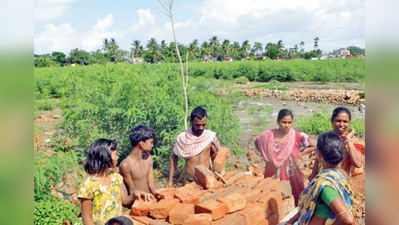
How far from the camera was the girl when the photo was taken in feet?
8.52

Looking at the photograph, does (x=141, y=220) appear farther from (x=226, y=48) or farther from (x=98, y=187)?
(x=226, y=48)

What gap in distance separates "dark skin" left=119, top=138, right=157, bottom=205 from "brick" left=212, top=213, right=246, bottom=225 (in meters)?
0.84

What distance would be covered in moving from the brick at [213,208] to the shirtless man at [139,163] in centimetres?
63

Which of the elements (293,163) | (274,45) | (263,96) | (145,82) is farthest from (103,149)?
(274,45)

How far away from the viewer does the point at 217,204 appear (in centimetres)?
288

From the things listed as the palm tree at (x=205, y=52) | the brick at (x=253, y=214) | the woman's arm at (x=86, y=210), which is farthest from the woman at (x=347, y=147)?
the palm tree at (x=205, y=52)

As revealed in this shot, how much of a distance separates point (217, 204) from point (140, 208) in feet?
2.13

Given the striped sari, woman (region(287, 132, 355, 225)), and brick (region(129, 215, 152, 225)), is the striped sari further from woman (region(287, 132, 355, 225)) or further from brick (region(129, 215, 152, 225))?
brick (region(129, 215, 152, 225))

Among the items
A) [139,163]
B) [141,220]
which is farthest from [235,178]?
[141,220]

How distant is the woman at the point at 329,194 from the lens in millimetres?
2172

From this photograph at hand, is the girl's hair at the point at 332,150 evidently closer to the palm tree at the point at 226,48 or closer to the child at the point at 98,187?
the child at the point at 98,187

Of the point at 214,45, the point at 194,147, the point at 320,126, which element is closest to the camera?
the point at 194,147
